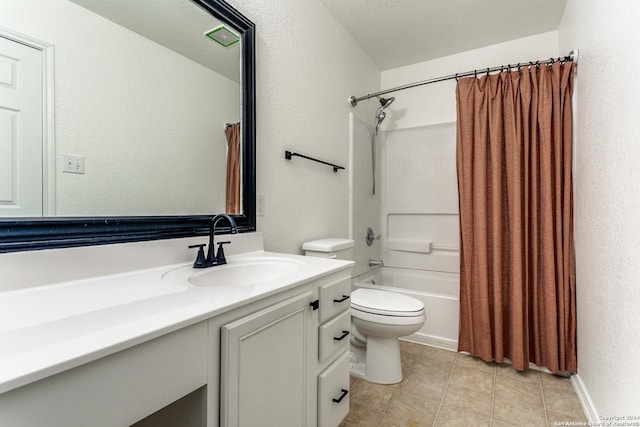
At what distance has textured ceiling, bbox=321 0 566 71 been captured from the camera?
200cm

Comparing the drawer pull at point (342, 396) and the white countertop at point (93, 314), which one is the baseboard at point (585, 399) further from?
Result: the white countertop at point (93, 314)

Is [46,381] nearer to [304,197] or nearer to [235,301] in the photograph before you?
[235,301]

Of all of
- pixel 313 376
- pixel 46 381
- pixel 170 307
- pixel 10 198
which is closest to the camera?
pixel 46 381

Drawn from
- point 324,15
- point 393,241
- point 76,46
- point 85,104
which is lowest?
point 393,241

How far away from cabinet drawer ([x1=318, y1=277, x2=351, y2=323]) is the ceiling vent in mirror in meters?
1.17

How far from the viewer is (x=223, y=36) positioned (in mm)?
1325

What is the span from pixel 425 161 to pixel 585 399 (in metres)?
1.93

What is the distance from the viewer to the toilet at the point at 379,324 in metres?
1.63

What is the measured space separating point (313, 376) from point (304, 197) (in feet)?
3.46

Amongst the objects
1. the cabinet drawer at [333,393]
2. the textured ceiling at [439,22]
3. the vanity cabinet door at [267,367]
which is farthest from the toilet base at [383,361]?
the textured ceiling at [439,22]

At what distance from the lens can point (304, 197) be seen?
6.01 ft

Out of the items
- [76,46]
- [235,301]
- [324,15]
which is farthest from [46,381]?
[324,15]

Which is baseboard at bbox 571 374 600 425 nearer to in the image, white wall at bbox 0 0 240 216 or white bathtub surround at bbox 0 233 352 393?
white bathtub surround at bbox 0 233 352 393

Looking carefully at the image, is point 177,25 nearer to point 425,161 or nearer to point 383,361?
point 383,361
